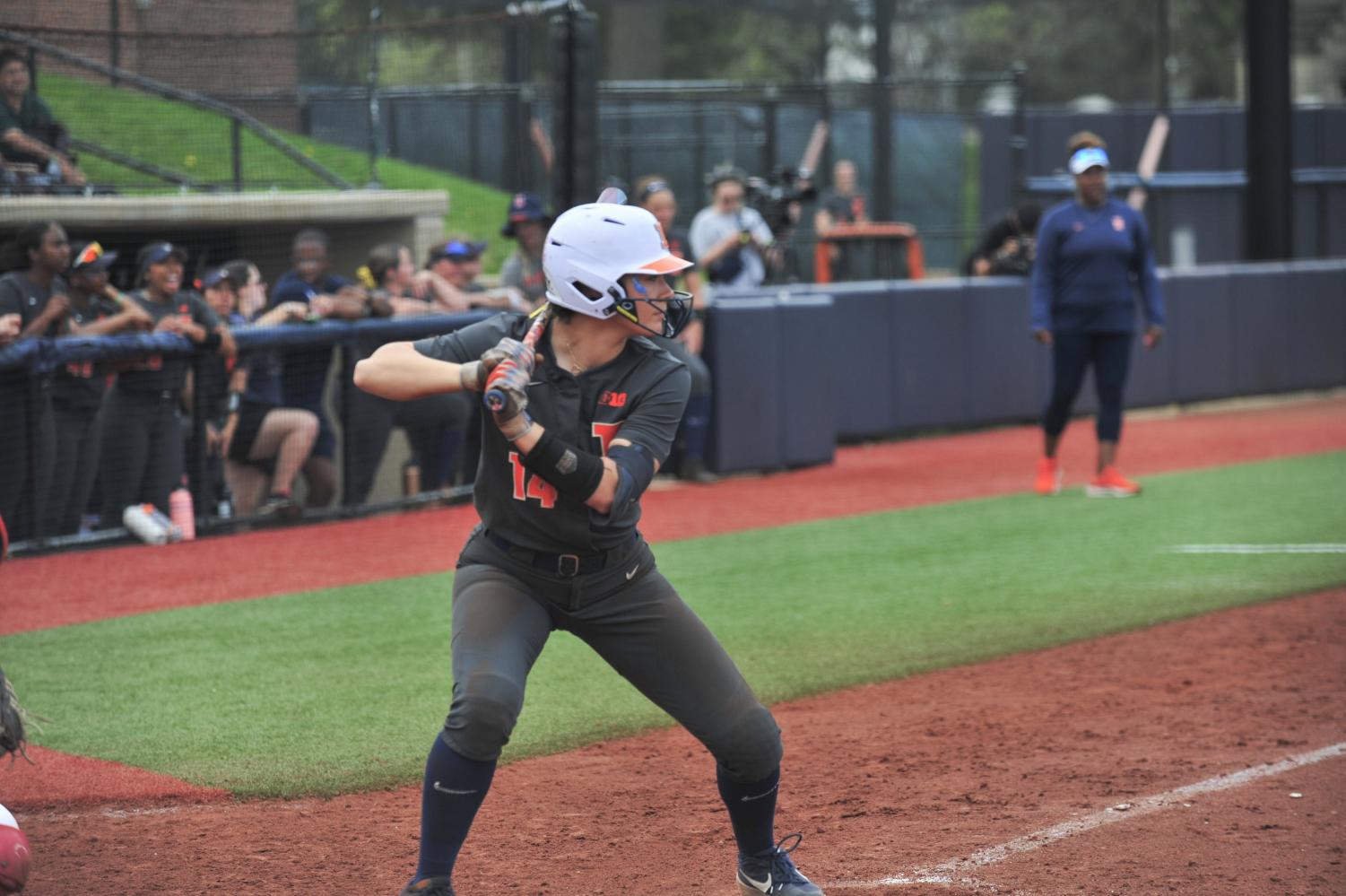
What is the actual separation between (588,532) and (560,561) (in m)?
0.11

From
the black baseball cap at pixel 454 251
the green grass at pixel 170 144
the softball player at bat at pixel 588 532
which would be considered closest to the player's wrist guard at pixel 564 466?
the softball player at bat at pixel 588 532

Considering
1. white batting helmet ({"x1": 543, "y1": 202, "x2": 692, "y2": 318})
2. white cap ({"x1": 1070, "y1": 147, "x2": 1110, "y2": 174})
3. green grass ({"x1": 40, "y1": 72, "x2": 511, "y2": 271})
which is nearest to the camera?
white batting helmet ({"x1": 543, "y1": 202, "x2": 692, "y2": 318})

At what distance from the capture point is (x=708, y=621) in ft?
27.1

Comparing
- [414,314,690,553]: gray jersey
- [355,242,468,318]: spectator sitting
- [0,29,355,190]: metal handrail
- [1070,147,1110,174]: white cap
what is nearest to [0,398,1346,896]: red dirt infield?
[414,314,690,553]: gray jersey

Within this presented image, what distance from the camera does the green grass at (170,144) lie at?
43.5 feet

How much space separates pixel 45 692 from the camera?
6824 millimetres

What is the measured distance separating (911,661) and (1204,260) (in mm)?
23900

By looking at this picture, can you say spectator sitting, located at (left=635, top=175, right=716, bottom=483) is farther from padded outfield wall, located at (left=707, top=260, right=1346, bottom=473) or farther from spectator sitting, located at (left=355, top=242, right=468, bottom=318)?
spectator sitting, located at (left=355, top=242, right=468, bottom=318)

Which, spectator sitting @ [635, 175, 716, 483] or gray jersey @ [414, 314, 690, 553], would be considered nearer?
gray jersey @ [414, 314, 690, 553]

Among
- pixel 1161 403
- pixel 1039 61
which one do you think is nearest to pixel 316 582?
pixel 1161 403

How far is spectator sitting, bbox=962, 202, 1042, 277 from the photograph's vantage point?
16953mm

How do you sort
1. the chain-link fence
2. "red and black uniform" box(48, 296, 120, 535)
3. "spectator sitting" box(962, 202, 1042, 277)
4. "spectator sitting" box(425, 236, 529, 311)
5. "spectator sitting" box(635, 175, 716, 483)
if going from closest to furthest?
"red and black uniform" box(48, 296, 120, 535) < "spectator sitting" box(425, 236, 529, 311) < "spectator sitting" box(635, 175, 716, 483) < the chain-link fence < "spectator sitting" box(962, 202, 1042, 277)

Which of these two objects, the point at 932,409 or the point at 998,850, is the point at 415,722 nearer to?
the point at 998,850

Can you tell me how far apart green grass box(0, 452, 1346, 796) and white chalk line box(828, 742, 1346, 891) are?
1.83m
